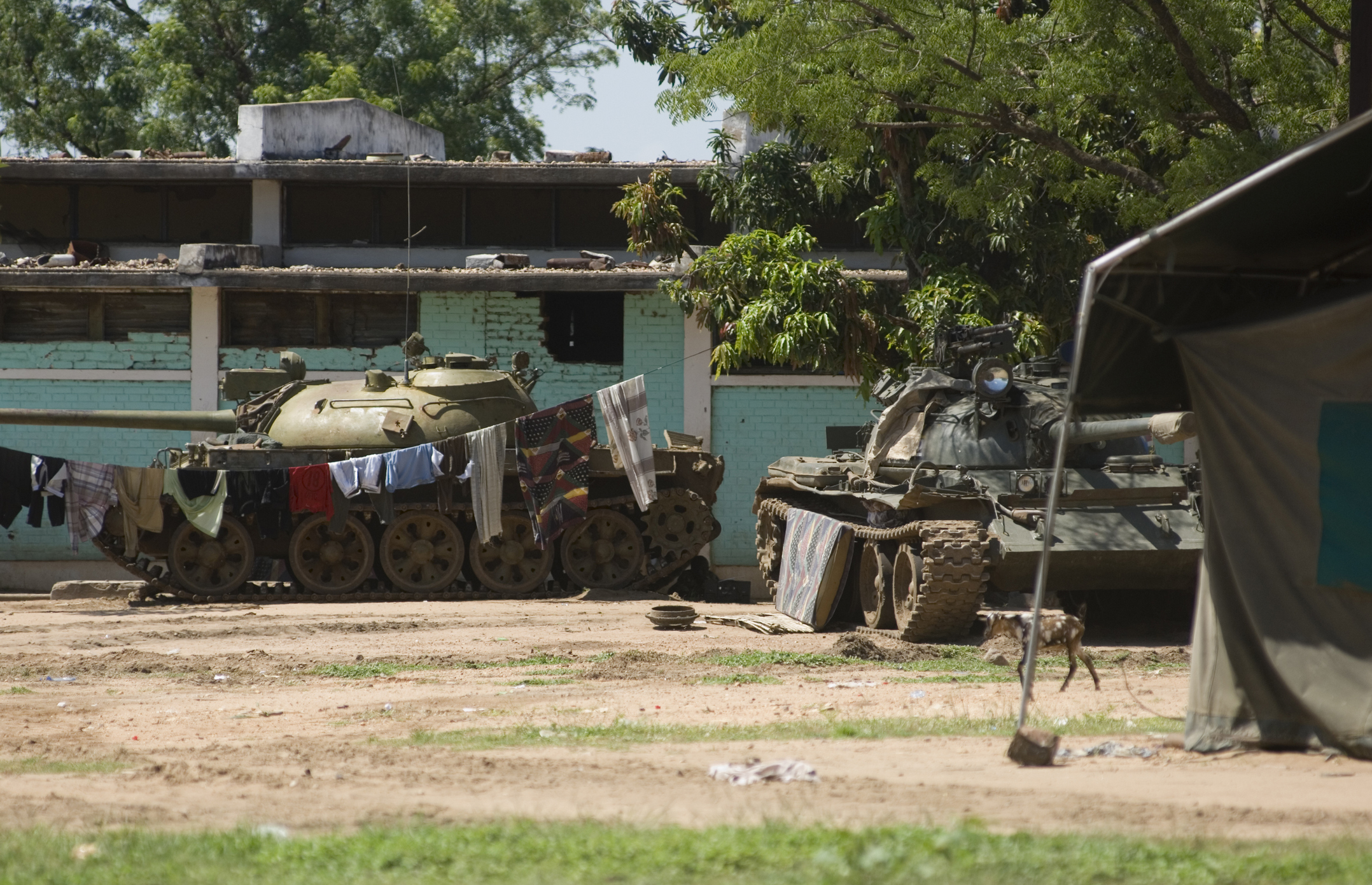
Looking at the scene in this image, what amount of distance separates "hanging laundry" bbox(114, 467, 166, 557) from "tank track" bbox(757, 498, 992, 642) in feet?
28.9

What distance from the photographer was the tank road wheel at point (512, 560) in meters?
16.9

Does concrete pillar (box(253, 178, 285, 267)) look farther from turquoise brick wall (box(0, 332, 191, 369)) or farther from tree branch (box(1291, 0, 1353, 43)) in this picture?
tree branch (box(1291, 0, 1353, 43))

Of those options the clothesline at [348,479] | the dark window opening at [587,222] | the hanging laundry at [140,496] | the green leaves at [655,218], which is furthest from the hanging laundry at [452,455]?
the dark window opening at [587,222]

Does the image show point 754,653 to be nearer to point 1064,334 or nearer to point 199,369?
point 1064,334

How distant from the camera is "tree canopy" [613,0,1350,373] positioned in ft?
40.3

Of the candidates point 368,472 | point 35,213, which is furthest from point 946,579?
point 35,213

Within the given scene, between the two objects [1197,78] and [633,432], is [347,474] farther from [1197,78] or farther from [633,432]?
[1197,78]

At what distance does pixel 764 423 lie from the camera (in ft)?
63.0

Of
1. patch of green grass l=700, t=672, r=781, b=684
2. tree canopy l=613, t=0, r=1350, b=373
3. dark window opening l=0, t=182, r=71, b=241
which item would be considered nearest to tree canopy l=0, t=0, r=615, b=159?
dark window opening l=0, t=182, r=71, b=241

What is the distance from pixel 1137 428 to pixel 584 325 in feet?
36.3

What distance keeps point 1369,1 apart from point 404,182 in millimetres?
14001

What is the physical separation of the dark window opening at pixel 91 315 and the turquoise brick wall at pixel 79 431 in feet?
1.60

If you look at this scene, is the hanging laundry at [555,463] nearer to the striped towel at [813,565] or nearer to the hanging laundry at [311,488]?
the hanging laundry at [311,488]

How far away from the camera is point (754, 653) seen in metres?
10.8
